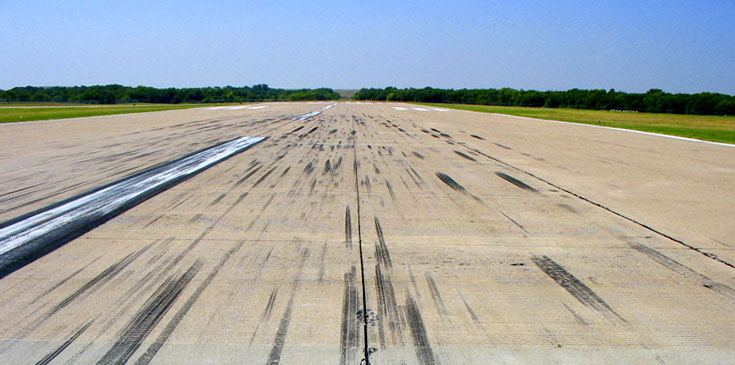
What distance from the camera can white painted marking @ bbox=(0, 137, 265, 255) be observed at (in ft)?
14.8

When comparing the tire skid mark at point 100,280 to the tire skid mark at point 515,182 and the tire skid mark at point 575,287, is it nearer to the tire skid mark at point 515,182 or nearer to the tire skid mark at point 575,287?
the tire skid mark at point 575,287

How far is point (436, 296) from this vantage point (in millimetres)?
3250

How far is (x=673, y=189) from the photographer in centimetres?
730

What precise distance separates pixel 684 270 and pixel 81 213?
664 centimetres

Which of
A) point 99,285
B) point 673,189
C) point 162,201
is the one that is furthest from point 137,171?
point 673,189

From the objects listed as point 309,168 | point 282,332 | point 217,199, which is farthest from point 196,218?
point 309,168

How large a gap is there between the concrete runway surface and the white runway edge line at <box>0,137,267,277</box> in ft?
0.50

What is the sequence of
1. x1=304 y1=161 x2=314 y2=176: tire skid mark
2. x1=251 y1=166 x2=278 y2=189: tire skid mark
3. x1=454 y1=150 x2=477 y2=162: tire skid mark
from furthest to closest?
x1=454 y1=150 x2=477 y2=162: tire skid mark < x1=304 y1=161 x2=314 y2=176: tire skid mark < x1=251 y1=166 x2=278 y2=189: tire skid mark

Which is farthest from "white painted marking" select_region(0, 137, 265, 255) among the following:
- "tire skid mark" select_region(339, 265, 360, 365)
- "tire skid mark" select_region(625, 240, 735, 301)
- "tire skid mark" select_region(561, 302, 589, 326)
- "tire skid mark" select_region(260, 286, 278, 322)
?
"tire skid mark" select_region(625, 240, 735, 301)

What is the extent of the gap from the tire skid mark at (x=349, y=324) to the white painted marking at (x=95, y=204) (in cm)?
337

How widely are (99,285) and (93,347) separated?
0.96 metres

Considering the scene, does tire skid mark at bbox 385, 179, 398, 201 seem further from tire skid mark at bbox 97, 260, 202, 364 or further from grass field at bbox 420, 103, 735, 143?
grass field at bbox 420, 103, 735, 143

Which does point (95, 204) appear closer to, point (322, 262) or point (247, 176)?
point (247, 176)

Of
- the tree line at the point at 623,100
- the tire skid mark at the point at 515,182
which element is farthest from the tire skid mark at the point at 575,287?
the tree line at the point at 623,100
